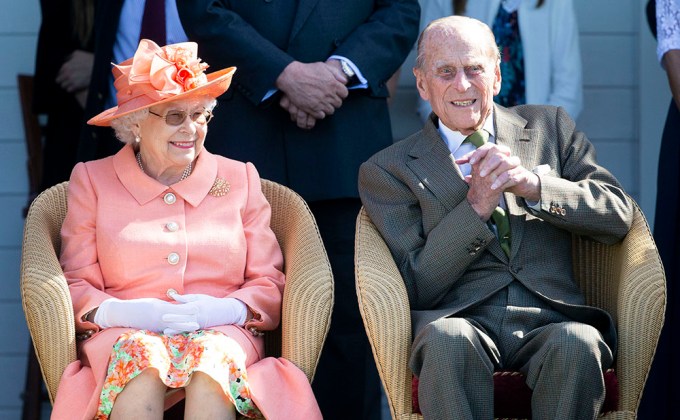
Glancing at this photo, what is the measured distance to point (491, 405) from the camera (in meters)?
3.87

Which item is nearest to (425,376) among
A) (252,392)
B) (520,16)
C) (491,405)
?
(491,405)

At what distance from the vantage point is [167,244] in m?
4.28

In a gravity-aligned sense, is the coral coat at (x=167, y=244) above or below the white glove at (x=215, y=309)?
above

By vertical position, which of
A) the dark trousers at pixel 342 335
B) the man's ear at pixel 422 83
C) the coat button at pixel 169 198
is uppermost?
the man's ear at pixel 422 83

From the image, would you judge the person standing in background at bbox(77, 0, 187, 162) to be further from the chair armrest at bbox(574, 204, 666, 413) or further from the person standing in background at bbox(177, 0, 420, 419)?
the chair armrest at bbox(574, 204, 666, 413)

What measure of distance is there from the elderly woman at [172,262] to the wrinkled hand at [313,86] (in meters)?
0.59

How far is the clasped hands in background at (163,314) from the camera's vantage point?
409 centimetres

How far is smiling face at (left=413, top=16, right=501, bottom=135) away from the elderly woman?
660 mm

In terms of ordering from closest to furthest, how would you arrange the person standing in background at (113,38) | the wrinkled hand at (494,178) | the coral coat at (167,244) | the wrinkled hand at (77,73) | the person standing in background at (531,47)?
the wrinkled hand at (494,178), the coral coat at (167,244), the person standing in background at (113,38), the person standing in background at (531,47), the wrinkled hand at (77,73)

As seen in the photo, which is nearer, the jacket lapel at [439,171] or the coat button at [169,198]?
the jacket lapel at [439,171]

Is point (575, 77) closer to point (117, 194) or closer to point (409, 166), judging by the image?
point (409, 166)

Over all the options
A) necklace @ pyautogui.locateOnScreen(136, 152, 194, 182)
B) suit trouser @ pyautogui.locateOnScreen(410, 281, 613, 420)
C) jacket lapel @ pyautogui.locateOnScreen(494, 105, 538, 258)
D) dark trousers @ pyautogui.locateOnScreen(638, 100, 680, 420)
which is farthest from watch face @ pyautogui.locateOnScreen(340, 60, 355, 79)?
suit trouser @ pyautogui.locateOnScreen(410, 281, 613, 420)

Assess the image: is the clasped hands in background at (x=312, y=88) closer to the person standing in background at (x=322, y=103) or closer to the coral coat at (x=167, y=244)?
the person standing in background at (x=322, y=103)

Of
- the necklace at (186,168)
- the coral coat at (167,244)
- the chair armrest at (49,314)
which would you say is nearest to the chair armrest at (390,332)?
the coral coat at (167,244)
